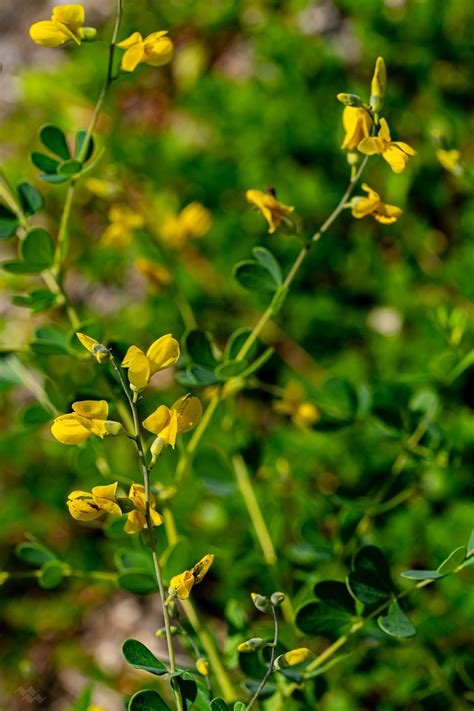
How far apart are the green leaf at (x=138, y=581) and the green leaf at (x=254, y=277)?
13.5 inches

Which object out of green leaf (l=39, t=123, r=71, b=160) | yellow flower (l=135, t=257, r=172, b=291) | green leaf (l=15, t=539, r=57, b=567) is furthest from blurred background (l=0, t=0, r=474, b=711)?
green leaf (l=39, t=123, r=71, b=160)

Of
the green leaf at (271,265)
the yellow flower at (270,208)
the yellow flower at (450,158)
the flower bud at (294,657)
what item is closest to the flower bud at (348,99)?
the yellow flower at (270,208)

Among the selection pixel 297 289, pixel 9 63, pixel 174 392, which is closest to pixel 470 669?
Answer: pixel 174 392

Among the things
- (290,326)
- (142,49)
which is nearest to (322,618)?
(142,49)

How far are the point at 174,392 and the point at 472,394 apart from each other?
57 centimetres

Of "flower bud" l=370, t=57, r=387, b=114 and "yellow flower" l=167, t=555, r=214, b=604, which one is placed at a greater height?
"flower bud" l=370, t=57, r=387, b=114

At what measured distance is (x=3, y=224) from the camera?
3.02 feet

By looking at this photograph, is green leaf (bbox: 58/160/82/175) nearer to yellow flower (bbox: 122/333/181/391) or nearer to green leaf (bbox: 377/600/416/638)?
yellow flower (bbox: 122/333/181/391)

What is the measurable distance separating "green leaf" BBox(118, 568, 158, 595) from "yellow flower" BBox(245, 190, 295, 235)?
1.32ft

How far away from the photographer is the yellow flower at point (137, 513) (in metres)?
0.69

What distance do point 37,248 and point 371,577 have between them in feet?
1.64

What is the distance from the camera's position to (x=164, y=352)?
0.66 m

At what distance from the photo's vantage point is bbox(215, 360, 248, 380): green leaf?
861 mm

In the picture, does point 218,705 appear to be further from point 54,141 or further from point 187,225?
point 187,225
